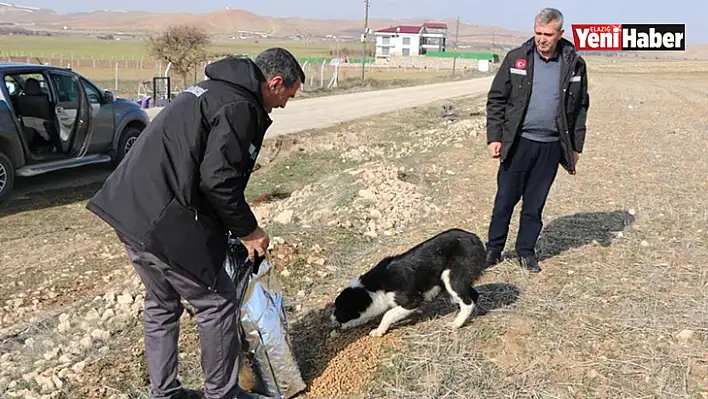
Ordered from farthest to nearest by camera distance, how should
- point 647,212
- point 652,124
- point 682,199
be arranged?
point 652,124 < point 682,199 < point 647,212

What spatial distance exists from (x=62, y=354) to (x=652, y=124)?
1446cm

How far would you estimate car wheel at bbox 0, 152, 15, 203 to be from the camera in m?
8.23

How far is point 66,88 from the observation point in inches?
366

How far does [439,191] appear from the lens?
8.08 metres

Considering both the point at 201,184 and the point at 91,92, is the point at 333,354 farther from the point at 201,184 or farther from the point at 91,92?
the point at 91,92

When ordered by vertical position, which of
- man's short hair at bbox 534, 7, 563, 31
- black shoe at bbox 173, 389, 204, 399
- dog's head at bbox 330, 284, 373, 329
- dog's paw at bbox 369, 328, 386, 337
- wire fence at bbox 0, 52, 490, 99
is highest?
wire fence at bbox 0, 52, 490, 99

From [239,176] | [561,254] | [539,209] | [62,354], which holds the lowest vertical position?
[62,354]

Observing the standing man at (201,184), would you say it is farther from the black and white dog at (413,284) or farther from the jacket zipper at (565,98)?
the jacket zipper at (565,98)

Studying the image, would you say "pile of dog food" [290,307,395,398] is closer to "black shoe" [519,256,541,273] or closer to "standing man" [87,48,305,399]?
"standing man" [87,48,305,399]

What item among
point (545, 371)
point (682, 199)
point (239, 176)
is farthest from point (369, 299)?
point (682, 199)

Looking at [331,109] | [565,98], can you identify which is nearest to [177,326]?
[565,98]

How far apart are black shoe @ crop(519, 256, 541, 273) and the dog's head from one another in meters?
1.75

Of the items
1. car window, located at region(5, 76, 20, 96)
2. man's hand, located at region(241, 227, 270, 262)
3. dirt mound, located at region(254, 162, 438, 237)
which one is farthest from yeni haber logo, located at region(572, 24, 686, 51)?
man's hand, located at region(241, 227, 270, 262)

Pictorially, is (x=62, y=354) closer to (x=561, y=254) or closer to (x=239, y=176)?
(x=239, y=176)
